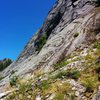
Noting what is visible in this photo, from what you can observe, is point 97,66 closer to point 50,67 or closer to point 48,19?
point 50,67

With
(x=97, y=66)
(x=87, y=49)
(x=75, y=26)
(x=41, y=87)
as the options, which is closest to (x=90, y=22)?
(x=75, y=26)

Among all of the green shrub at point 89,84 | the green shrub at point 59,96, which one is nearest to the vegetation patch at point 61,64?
the green shrub at point 89,84

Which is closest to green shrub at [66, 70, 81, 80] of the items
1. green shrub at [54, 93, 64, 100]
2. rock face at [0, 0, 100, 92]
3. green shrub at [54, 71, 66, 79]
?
green shrub at [54, 71, 66, 79]

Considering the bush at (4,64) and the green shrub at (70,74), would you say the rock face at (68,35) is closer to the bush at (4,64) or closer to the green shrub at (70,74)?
the green shrub at (70,74)

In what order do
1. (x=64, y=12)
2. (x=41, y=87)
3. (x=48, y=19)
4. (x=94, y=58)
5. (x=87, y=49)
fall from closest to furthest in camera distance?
(x=41, y=87) < (x=94, y=58) < (x=87, y=49) < (x=64, y=12) < (x=48, y=19)

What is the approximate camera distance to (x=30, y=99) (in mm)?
21484

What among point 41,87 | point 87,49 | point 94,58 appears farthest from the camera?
point 87,49

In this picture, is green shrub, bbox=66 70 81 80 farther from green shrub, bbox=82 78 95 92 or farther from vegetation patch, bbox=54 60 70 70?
vegetation patch, bbox=54 60 70 70

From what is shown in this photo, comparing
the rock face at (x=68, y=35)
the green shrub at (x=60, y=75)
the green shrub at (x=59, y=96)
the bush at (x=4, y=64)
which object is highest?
the bush at (x=4, y=64)

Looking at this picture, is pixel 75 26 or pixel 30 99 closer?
pixel 30 99

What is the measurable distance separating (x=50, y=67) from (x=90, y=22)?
354 inches

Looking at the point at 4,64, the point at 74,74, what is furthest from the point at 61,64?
the point at 4,64

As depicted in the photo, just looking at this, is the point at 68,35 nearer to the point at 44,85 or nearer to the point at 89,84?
the point at 44,85

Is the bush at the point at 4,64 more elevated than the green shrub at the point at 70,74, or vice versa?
the bush at the point at 4,64
